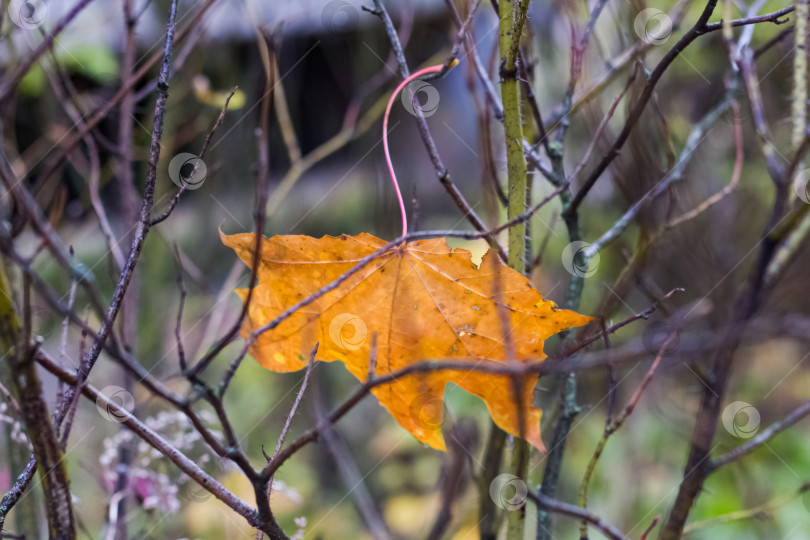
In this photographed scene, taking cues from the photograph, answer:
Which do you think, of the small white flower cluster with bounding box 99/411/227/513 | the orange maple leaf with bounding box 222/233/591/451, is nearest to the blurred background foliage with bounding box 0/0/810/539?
the small white flower cluster with bounding box 99/411/227/513

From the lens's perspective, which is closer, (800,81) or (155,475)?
(800,81)

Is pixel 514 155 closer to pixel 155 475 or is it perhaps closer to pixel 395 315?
pixel 395 315

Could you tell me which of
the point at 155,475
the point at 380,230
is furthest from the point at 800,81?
the point at 155,475

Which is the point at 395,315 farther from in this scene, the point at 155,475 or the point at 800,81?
the point at 155,475

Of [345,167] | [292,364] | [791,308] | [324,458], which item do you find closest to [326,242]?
[292,364]

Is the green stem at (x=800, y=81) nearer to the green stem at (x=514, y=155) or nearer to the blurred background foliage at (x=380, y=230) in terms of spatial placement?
the green stem at (x=514, y=155)

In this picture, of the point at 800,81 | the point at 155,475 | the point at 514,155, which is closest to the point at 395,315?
the point at 514,155

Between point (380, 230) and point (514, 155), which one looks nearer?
point (514, 155)

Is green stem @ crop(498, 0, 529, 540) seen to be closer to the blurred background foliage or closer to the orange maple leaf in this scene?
the orange maple leaf

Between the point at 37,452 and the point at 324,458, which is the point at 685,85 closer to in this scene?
the point at 324,458

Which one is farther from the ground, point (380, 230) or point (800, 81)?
point (380, 230)
